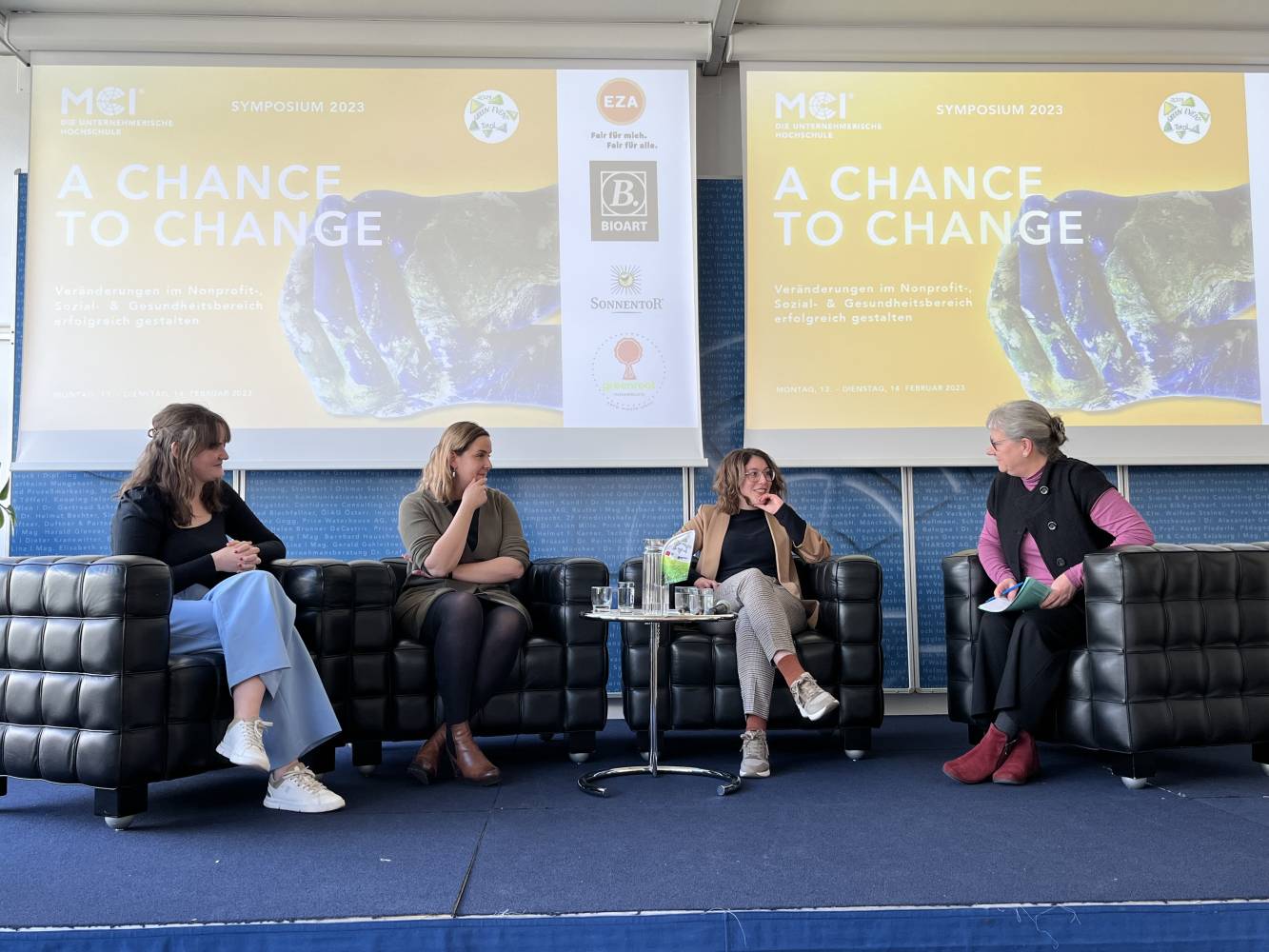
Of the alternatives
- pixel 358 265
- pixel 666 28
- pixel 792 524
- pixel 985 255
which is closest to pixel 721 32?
pixel 666 28

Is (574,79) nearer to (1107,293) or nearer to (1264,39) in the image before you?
(1107,293)

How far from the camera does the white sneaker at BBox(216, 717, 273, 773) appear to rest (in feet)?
7.91

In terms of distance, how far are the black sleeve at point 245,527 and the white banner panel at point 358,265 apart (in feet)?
3.31

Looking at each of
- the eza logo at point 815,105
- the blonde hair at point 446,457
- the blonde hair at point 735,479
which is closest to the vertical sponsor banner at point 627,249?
the eza logo at point 815,105

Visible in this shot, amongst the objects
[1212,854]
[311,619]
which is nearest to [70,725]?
[311,619]

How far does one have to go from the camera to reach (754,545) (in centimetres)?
350

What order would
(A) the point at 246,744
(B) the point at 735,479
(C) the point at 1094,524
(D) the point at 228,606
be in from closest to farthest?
(A) the point at 246,744
(D) the point at 228,606
(C) the point at 1094,524
(B) the point at 735,479

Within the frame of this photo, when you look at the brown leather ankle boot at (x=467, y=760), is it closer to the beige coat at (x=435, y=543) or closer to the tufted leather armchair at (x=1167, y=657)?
the beige coat at (x=435, y=543)

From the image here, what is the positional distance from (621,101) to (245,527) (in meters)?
2.41

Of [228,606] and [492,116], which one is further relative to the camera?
[492,116]

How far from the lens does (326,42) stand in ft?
13.6

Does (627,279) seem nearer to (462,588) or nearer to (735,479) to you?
(735,479)

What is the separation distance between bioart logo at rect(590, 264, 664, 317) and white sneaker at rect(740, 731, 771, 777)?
1915 mm

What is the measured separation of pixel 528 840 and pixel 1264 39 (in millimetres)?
4583
